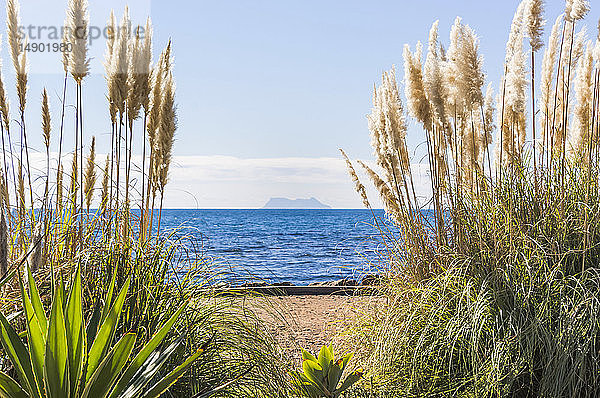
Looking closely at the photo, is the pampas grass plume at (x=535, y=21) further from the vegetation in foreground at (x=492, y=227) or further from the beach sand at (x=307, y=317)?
the beach sand at (x=307, y=317)

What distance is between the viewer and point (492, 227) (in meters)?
2.67

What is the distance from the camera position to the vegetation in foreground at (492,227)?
7.52 ft

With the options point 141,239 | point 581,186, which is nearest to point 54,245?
point 141,239

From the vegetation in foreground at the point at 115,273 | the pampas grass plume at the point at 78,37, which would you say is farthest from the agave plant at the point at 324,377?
the pampas grass plume at the point at 78,37

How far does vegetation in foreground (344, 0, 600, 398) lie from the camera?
7.52 feet

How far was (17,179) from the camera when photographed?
3.13 meters

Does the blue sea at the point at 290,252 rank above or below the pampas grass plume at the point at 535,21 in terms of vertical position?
below

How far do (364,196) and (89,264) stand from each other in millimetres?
2030

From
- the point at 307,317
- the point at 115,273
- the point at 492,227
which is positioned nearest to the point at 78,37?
the point at 115,273

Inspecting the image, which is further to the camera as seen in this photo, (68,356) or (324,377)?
(324,377)

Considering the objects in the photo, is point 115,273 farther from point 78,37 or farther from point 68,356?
point 78,37

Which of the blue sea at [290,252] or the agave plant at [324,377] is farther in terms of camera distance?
the blue sea at [290,252]

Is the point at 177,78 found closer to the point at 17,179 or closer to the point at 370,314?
the point at 17,179

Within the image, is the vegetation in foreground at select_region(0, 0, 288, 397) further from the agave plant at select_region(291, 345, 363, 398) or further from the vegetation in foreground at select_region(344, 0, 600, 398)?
the vegetation in foreground at select_region(344, 0, 600, 398)
